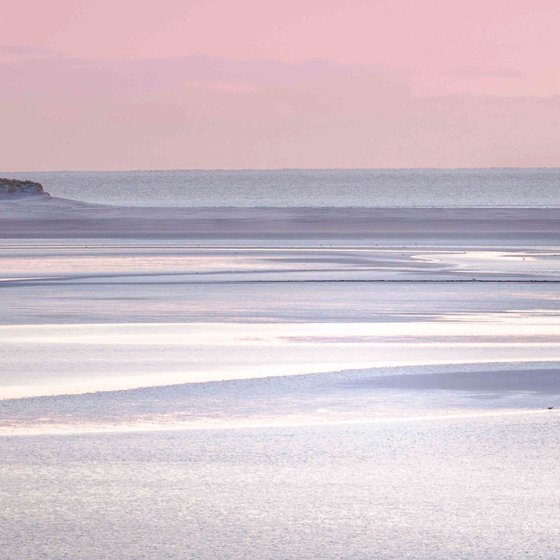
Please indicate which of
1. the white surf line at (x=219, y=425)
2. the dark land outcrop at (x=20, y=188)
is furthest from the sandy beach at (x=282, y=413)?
the dark land outcrop at (x=20, y=188)

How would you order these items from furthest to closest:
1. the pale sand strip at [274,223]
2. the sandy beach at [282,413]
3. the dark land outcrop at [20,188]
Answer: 1. the dark land outcrop at [20,188]
2. the pale sand strip at [274,223]
3. the sandy beach at [282,413]

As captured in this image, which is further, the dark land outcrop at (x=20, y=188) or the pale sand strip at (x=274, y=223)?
the dark land outcrop at (x=20, y=188)

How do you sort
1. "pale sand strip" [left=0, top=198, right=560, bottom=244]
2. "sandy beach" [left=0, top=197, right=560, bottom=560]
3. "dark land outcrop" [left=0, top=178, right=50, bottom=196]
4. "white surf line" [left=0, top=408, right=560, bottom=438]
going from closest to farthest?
1. "sandy beach" [left=0, top=197, right=560, bottom=560]
2. "white surf line" [left=0, top=408, right=560, bottom=438]
3. "pale sand strip" [left=0, top=198, right=560, bottom=244]
4. "dark land outcrop" [left=0, top=178, right=50, bottom=196]

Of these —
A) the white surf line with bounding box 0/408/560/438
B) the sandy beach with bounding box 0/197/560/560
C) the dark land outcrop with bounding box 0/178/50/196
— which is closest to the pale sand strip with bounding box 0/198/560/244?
the dark land outcrop with bounding box 0/178/50/196

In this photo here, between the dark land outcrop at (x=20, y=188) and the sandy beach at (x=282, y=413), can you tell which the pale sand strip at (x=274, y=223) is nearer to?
the dark land outcrop at (x=20, y=188)

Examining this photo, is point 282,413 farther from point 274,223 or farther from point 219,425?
point 274,223

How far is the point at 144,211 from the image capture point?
222 ft

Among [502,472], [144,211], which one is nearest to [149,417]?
[502,472]

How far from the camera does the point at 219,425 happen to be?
9516mm

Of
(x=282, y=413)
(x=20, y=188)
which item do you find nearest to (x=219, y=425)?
(x=282, y=413)

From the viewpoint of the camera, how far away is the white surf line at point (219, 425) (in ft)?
30.3

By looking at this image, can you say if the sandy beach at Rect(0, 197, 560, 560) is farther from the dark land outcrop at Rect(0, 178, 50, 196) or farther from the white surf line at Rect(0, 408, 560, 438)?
the dark land outcrop at Rect(0, 178, 50, 196)

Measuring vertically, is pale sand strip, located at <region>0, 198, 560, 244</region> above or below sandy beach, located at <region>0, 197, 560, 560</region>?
below

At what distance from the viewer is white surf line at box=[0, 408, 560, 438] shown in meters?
9.24
